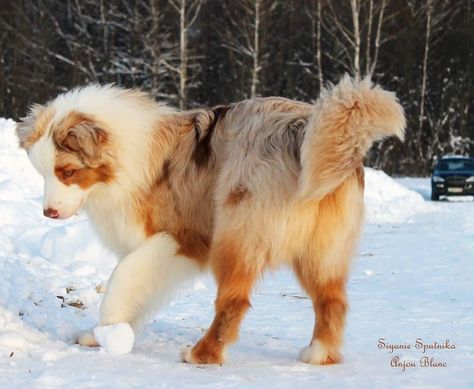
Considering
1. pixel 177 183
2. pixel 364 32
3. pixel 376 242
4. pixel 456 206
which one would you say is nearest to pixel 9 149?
pixel 376 242

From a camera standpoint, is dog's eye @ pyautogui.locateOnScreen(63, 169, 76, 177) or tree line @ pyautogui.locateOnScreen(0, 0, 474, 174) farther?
tree line @ pyautogui.locateOnScreen(0, 0, 474, 174)

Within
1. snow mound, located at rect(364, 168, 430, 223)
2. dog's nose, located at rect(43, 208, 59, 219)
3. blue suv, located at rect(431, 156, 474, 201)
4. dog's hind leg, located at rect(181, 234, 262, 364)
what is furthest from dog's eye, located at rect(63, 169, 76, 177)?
blue suv, located at rect(431, 156, 474, 201)

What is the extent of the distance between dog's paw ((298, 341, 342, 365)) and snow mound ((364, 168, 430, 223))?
37.8 feet

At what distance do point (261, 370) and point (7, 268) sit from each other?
359 centimetres

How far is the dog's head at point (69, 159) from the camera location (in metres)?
4.90

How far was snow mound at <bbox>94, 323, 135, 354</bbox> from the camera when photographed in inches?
183

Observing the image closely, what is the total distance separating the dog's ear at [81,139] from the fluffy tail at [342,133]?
1.44 m

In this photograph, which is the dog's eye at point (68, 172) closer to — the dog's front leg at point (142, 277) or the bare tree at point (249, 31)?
the dog's front leg at point (142, 277)

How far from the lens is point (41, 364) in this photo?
14.1 feet

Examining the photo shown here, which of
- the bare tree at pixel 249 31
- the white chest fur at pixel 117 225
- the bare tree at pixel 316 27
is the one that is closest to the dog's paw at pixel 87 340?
the white chest fur at pixel 117 225

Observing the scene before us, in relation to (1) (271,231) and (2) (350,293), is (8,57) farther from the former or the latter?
(1) (271,231)

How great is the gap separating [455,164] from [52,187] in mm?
22315

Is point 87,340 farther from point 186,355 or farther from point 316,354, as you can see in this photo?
point 316,354

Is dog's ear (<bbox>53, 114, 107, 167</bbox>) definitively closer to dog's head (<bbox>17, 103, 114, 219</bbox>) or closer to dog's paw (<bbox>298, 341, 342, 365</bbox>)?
dog's head (<bbox>17, 103, 114, 219</bbox>)
